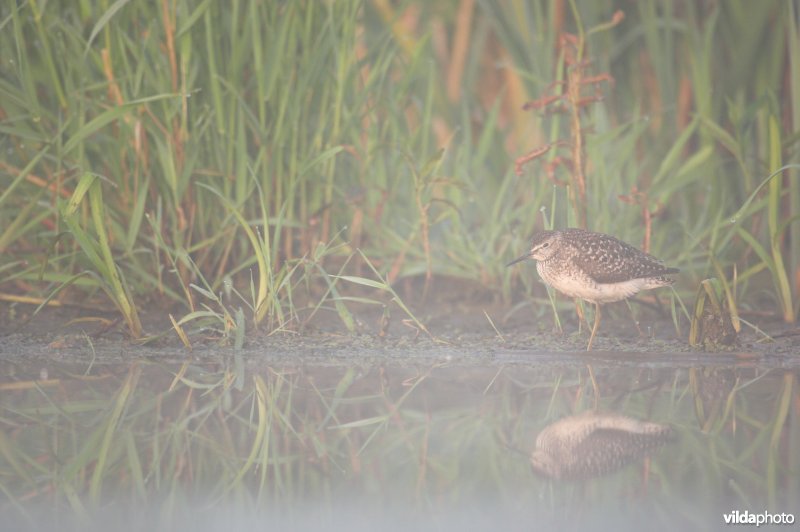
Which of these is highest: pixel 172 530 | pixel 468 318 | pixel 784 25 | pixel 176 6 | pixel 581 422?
pixel 176 6

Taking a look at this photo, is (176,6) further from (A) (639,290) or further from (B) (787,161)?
(B) (787,161)

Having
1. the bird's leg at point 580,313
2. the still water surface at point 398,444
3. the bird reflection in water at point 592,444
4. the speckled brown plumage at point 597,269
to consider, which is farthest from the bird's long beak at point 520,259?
the bird reflection in water at point 592,444

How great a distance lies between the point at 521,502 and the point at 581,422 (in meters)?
0.67

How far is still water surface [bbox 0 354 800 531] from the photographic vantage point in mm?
2258

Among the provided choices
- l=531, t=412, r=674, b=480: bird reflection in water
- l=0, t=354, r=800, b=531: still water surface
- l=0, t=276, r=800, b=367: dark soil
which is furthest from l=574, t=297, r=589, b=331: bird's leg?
l=531, t=412, r=674, b=480: bird reflection in water

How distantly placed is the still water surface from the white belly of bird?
0.40 meters

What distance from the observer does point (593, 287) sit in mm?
4145

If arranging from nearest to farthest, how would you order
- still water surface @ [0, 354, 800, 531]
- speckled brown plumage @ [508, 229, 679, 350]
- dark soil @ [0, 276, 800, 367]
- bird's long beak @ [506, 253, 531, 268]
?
1. still water surface @ [0, 354, 800, 531]
2. dark soil @ [0, 276, 800, 367]
3. speckled brown plumage @ [508, 229, 679, 350]
4. bird's long beak @ [506, 253, 531, 268]

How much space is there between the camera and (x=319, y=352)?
400cm

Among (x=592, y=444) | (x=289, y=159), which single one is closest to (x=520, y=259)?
(x=289, y=159)

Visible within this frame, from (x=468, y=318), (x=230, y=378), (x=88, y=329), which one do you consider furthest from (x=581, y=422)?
(x=88, y=329)

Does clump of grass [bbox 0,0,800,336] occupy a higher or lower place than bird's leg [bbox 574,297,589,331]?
higher

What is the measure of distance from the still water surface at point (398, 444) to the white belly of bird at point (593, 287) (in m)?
0.40

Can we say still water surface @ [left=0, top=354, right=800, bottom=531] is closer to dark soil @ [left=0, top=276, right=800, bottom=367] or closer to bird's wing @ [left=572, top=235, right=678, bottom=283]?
dark soil @ [left=0, top=276, right=800, bottom=367]
